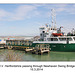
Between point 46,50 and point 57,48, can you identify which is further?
point 57,48

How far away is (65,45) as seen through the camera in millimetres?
27672

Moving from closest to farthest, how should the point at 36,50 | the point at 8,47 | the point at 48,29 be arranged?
the point at 36,50
the point at 48,29
the point at 8,47

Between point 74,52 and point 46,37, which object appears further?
point 46,37

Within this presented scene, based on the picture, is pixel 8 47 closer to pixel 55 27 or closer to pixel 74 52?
pixel 55 27

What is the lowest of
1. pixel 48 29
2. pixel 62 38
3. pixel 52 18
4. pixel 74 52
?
pixel 74 52

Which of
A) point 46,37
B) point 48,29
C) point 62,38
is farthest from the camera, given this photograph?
point 48,29

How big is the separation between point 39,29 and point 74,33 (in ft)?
32.9

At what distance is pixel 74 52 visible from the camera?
26.8 m

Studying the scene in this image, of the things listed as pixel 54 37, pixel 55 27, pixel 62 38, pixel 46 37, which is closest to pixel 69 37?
pixel 62 38

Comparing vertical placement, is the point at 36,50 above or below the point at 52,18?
below

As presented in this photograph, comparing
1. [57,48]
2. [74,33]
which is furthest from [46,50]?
[74,33]

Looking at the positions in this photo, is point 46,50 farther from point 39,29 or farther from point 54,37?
point 39,29

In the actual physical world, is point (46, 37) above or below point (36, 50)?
above

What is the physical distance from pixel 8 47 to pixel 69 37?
62.8ft
